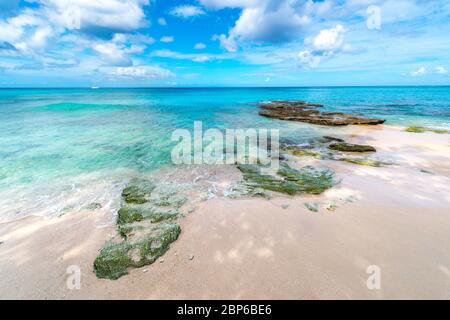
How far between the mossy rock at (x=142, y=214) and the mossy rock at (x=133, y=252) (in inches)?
23.9

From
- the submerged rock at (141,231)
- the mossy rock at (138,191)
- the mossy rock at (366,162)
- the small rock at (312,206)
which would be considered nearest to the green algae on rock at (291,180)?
the small rock at (312,206)

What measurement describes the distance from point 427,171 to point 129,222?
12350 millimetres

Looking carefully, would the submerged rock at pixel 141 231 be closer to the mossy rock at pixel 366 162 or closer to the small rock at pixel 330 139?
the mossy rock at pixel 366 162

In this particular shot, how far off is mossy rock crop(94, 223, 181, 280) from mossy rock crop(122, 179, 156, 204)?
2020mm

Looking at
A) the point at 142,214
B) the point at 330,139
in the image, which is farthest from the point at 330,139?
the point at 142,214

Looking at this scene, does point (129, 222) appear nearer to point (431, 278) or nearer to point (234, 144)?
point (431, 278)

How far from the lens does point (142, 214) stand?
6828 mm

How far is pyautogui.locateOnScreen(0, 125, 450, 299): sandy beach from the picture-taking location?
14.3ft

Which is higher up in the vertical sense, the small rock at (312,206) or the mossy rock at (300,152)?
the mossy rock at (300,152)

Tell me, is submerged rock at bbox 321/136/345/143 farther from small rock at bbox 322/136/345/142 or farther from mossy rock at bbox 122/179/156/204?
mossy rock at bbox 122/179/156/204

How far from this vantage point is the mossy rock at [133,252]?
15.7 ft

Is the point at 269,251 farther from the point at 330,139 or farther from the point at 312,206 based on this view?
the point at 330,139

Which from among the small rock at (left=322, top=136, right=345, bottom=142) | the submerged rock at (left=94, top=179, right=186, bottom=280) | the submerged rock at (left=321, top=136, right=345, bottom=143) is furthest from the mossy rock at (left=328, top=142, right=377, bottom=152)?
the submerged rock at (left=94, top=179, right=186, bottom=280)
